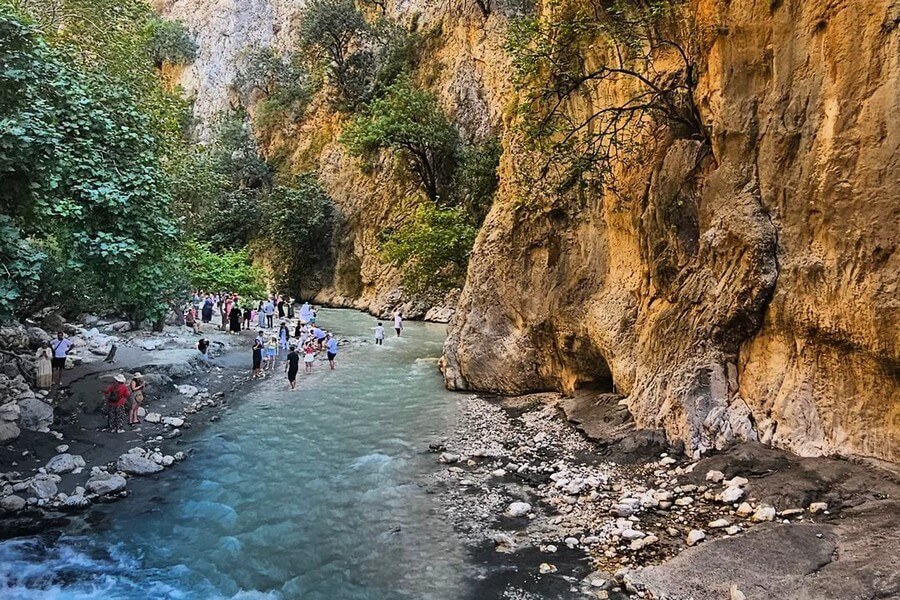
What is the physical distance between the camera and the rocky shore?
407 inches

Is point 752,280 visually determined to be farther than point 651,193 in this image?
No

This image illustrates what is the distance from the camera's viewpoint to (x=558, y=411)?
1441 centimetres

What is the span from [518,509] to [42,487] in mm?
8736

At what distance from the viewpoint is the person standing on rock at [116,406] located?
13.9 m

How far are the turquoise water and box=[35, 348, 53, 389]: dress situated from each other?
4.84 meters

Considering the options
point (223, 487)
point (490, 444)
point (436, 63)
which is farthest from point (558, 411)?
point (436, 63)

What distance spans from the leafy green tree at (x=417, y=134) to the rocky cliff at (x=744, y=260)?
763 inches

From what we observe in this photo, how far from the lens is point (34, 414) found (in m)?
13.2

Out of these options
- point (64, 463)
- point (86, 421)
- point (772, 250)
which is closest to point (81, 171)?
point (64, 463)

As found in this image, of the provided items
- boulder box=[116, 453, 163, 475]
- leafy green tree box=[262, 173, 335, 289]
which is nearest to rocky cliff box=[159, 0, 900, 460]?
boulder box=[116, 453, 163, 475]

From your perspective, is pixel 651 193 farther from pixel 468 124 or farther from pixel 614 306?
pixel 468 124

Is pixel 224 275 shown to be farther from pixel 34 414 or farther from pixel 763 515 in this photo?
pixel 763 515

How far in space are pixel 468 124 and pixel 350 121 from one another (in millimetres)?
12850

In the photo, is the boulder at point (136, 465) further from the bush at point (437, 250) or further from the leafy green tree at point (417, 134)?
the leafy green tree at point (417, 134)
